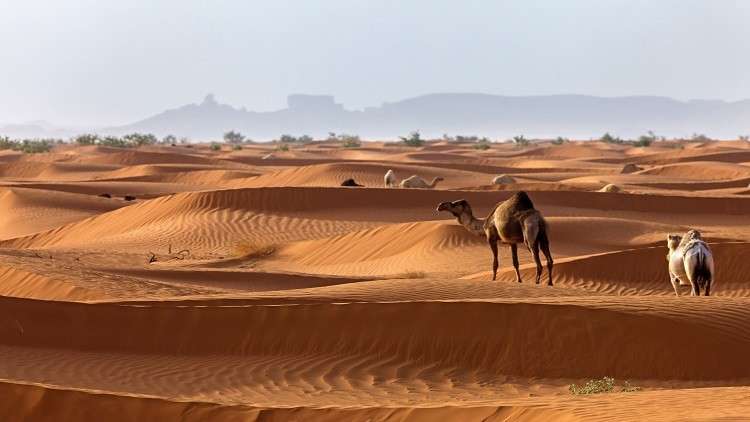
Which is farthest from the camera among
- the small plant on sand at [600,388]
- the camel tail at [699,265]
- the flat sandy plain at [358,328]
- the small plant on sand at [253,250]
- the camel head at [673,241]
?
the small plant on sand at [253,250]

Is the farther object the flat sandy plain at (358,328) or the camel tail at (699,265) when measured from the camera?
the camel tail at (699,265)

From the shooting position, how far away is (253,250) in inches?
1109

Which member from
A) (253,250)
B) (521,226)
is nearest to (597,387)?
(521,226)

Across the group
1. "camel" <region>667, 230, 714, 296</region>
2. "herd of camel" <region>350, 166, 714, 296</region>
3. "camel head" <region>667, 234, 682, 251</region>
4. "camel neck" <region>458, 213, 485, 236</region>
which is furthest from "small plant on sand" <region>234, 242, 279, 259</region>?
"camel" <region>667, 230, 714, 296</region>

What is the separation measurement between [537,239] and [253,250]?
38.2ft

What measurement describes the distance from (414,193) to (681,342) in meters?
22.3

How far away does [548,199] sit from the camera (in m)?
34.8

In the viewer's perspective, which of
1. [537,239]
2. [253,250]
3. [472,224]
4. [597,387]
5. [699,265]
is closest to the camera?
[597,387]

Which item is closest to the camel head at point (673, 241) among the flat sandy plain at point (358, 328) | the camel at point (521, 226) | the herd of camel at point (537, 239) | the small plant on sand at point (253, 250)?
the herd of camel at point (537, 239)

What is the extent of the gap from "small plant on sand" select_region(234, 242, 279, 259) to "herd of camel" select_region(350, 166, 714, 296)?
322 inches

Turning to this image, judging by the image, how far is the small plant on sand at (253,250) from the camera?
1096 inches

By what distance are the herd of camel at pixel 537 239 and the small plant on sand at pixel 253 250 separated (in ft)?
26.8

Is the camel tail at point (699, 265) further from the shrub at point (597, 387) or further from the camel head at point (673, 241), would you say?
the shrub at point (597, 387)

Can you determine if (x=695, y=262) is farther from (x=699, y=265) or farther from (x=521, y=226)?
(x=521, y=226)
